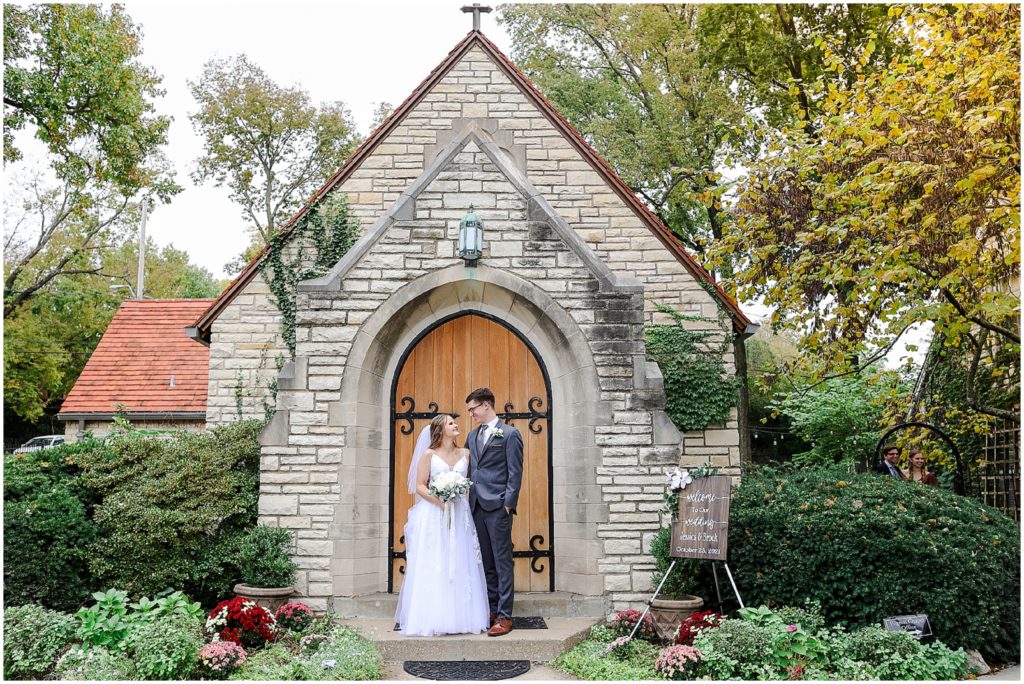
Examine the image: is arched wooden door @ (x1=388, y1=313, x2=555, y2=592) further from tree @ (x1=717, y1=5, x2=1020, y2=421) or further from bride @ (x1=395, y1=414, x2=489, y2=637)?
tree @ (x1=717, y1=5, x2=1020, y2=421)

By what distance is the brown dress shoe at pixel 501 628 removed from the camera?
639 centimetres

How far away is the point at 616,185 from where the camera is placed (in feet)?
31.7

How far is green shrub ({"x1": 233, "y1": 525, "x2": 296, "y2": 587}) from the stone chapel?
0.14 meters

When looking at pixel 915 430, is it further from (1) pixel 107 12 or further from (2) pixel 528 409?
(1) pixel 107 12

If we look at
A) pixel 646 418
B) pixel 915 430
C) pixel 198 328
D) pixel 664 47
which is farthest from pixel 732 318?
pixel 664 47

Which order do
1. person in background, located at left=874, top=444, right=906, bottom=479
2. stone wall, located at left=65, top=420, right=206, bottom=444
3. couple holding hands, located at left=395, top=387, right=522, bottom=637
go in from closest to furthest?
couple holding hands, located at left=395, top=387, right=522, bottom=637
person in background, located at left=874, top=444, right=906, bottom=479
stone wall, located at left=65, top=420, right=206, bottom=444

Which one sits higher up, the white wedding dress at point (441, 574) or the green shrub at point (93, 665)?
the white wedding dress at point (441, 574)

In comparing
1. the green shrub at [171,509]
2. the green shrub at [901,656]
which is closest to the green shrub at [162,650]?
the green shrub at [171,509]

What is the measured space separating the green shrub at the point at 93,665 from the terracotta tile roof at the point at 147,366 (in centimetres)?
904

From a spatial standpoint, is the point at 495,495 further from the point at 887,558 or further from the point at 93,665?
the point at 887,558

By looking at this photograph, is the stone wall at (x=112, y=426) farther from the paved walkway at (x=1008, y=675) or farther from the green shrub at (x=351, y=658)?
the paved walkway at (x=1008, y=675)

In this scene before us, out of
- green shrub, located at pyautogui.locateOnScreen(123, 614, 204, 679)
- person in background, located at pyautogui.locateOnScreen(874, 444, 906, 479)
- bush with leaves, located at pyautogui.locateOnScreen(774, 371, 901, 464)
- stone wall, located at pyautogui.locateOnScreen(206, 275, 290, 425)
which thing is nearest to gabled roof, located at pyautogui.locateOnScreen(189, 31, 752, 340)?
stone wall, located at pyautogui.locateOnScreen(206, 275, 290, 425)

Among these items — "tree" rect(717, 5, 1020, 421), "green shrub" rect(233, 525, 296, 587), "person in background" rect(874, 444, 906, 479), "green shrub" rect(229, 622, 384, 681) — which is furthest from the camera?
"person in background" rect(874, 444, 906, 479)

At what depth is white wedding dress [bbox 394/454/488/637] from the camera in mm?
6465
